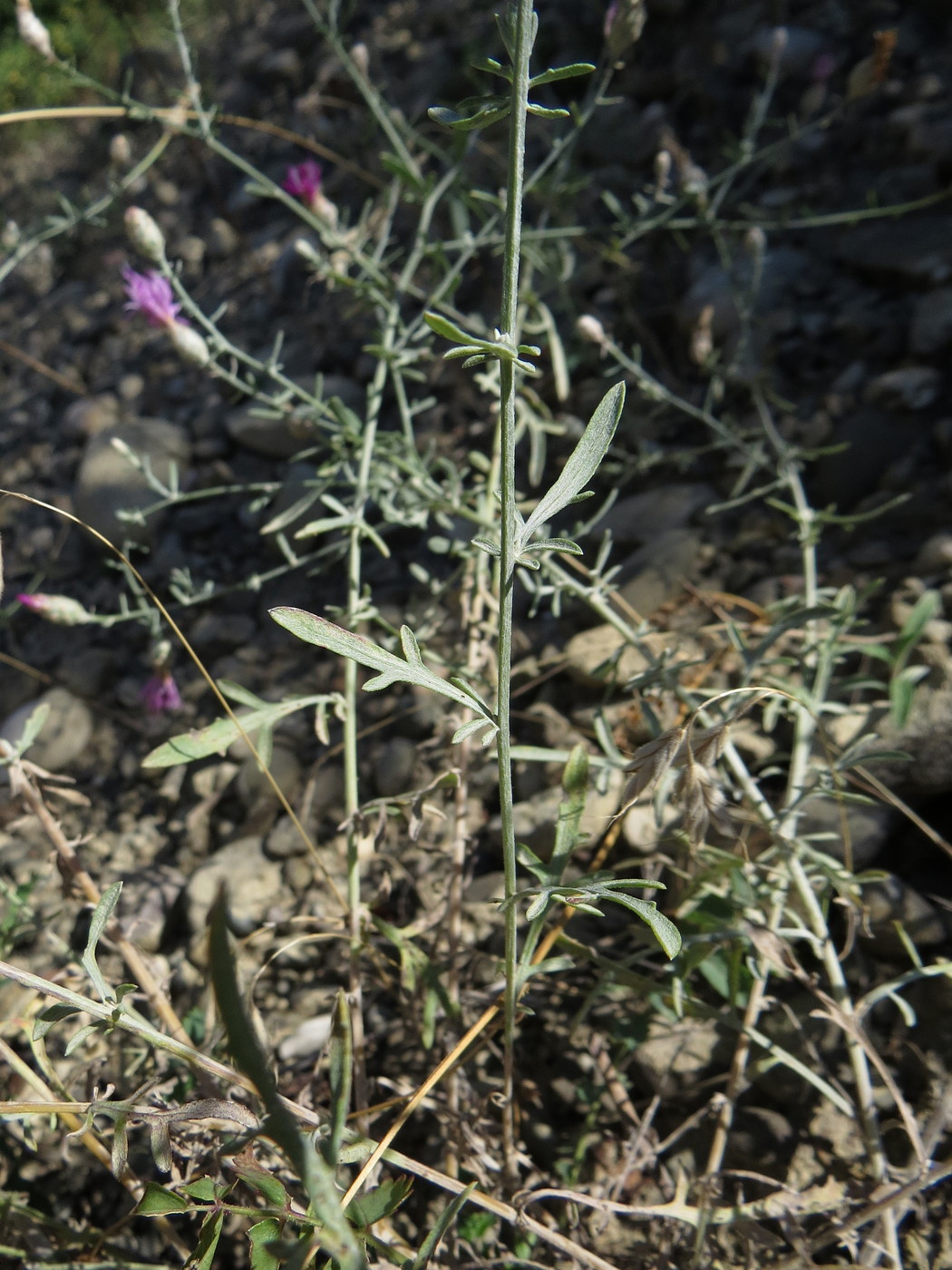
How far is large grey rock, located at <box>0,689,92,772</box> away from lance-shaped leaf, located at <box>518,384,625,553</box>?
1.46m

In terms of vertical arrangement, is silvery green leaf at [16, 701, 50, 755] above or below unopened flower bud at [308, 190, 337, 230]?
below

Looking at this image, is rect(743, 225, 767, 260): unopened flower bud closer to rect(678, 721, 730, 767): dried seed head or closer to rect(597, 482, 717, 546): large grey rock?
rect(597, 482, 717, 546): large grey rock

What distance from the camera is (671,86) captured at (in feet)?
8.48

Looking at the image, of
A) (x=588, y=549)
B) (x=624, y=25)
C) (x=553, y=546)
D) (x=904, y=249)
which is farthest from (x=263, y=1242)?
(x=904, y=249)

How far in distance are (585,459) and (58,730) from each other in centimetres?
152

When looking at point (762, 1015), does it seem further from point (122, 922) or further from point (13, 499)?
point (13, 499)

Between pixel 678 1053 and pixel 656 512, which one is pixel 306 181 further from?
pixel 678 1053

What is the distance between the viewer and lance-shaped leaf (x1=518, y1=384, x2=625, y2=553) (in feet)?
2.67

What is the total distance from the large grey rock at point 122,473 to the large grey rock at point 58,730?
15.1 inches

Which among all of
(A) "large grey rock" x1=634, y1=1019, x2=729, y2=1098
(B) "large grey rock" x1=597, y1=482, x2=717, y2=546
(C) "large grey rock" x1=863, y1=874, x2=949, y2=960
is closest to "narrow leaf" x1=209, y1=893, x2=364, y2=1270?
(A) "large grey rock" x1=634, y1=1019, x2=729, y2=1098

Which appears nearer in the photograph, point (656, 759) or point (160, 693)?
point (656, 759)

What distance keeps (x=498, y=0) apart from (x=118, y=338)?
147 cm

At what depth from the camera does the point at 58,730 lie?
1.97 m

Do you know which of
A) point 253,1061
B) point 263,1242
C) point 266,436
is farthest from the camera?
point 266,436
